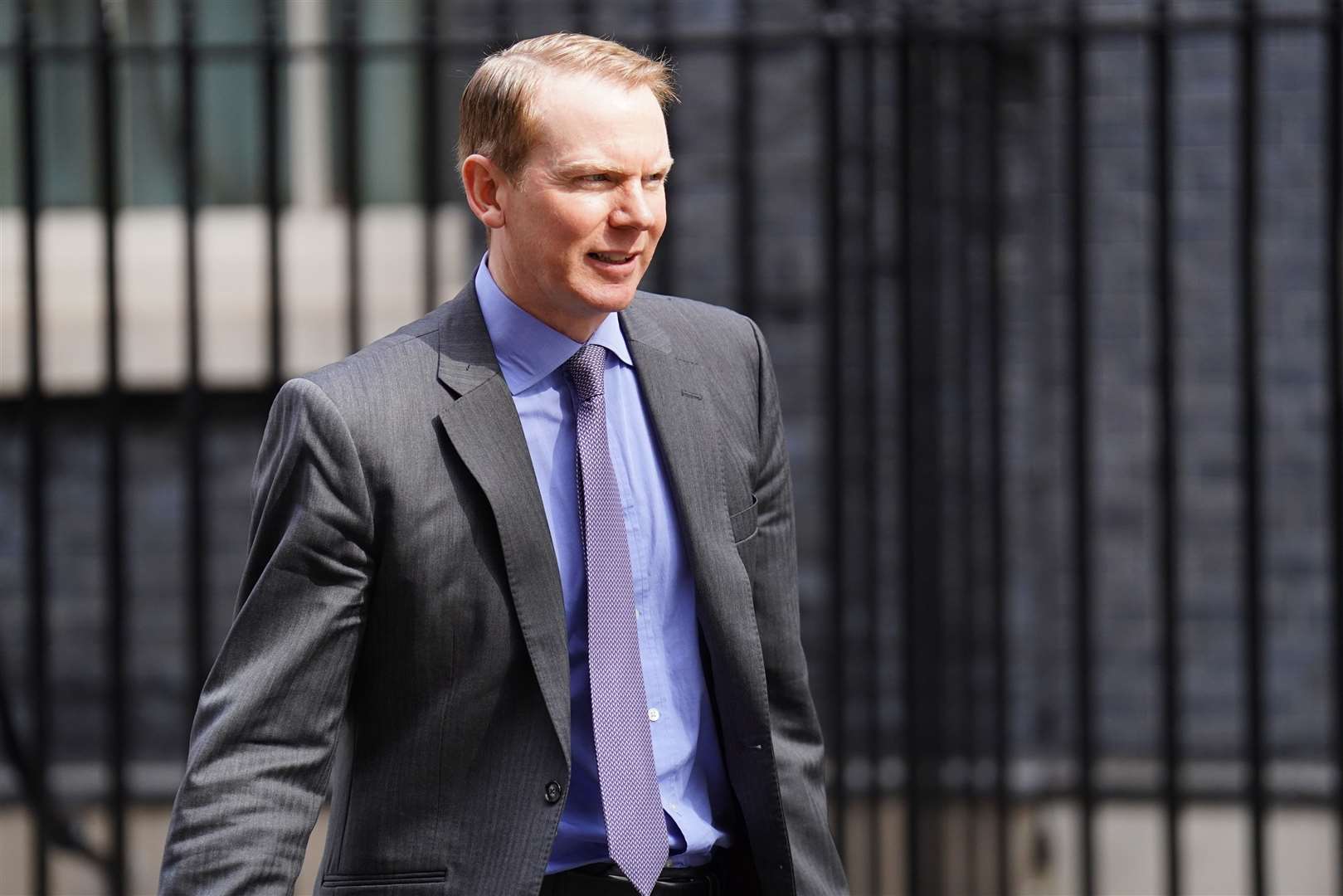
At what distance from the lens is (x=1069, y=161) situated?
4270 mm

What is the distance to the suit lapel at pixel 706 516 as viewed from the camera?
77.7 inches

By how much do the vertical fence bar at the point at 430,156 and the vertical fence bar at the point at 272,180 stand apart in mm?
339

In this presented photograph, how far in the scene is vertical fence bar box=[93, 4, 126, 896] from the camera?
4223 mm

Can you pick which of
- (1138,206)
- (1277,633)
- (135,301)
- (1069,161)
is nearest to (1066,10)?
(1069,161)

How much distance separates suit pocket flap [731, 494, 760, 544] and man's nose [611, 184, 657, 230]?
14.8 inches

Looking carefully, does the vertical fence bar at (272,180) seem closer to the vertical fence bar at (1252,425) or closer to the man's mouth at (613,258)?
the vertical fence bar at (1252,425)

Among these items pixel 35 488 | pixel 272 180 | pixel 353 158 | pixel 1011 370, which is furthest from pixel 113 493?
pixel 1011 370

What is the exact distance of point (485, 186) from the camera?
1972 mm

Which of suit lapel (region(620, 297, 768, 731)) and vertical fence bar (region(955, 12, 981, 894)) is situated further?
vertical fence bar (region(955, 12, 981, 894))

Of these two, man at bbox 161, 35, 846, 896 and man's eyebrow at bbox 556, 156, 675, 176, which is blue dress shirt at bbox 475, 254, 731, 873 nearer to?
man at bbox 161, 35, 846, 896

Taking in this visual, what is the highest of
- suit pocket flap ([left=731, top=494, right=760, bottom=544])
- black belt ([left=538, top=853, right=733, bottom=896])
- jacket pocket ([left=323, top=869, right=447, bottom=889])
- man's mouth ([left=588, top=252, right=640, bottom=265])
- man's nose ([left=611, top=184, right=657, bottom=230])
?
man's nose ([left=611, top=184, right=657, bottom=230])

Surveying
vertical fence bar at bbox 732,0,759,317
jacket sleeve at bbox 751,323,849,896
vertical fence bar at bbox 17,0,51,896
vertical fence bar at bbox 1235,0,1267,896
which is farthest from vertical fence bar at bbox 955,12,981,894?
jacket sleeve at bbox 751,323,849,896

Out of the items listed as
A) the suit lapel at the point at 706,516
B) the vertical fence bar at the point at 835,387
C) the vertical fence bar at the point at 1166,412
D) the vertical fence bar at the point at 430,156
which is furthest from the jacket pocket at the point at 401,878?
the vertical fence bar at the point at 1166,412

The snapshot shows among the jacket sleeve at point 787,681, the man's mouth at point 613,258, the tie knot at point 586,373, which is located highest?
the man's mouth at point 613,258
